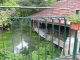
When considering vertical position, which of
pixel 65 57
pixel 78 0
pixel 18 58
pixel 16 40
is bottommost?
pixel 16 40

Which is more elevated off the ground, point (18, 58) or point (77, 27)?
point (77, 27)

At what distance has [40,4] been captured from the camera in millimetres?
9945

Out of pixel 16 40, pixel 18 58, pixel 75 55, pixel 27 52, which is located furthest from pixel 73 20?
pixel 16 40

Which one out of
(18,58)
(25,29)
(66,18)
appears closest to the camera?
(66,18)

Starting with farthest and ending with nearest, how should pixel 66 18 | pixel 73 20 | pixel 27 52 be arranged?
pixel 27 52 < pixel 66 18 < pixel 73 20

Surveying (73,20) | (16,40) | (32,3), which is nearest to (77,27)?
(73,20)

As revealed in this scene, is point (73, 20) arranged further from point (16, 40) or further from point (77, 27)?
point (16, 40)

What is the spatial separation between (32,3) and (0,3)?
1848 mm

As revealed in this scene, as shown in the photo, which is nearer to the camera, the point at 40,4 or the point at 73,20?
the point at 73,20

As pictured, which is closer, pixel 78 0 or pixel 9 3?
pixel 78 0

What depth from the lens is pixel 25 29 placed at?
972cm

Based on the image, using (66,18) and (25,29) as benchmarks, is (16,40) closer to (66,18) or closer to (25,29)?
(25,29)

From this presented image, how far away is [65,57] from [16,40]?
5.23 meters

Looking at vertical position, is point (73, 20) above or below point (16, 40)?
above
